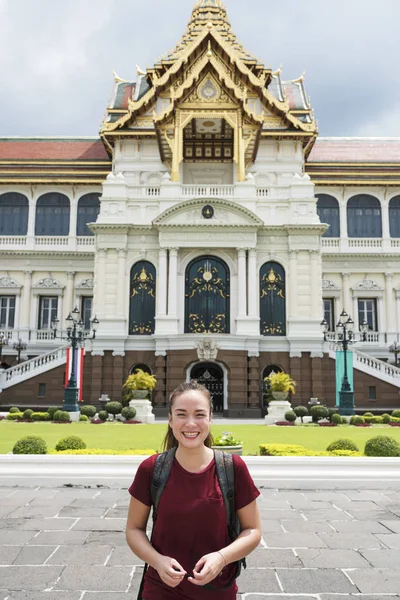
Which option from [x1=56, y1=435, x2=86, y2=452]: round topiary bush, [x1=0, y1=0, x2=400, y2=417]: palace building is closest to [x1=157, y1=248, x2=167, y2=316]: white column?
Answer: [x1=0, y1=0, x2=400, y2=417]: palace building

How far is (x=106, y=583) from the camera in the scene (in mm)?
5055

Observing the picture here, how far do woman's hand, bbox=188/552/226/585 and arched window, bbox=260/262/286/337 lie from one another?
27.4m

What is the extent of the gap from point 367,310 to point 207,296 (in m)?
12.3

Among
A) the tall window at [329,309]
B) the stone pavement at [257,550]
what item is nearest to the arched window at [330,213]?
the tall window at [329,309]

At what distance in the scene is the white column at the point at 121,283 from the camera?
30.2 m

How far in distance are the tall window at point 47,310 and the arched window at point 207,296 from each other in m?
10.9

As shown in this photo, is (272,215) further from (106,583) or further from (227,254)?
(106,583)

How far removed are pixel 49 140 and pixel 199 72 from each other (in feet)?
51.0

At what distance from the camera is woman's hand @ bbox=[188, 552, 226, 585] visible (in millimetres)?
2738

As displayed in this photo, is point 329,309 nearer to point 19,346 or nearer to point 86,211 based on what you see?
point 86,211

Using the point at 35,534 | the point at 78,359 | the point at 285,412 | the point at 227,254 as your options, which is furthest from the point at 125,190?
the point at 35,534

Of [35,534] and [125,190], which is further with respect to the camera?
[125,190]

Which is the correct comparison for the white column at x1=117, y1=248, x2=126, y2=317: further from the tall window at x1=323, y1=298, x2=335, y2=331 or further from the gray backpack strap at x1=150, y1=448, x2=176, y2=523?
the gray backpack strap at x1=150, y1=448, x2=176, y2=523

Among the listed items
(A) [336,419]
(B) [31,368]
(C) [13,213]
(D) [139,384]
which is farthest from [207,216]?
(C) [13,213]
